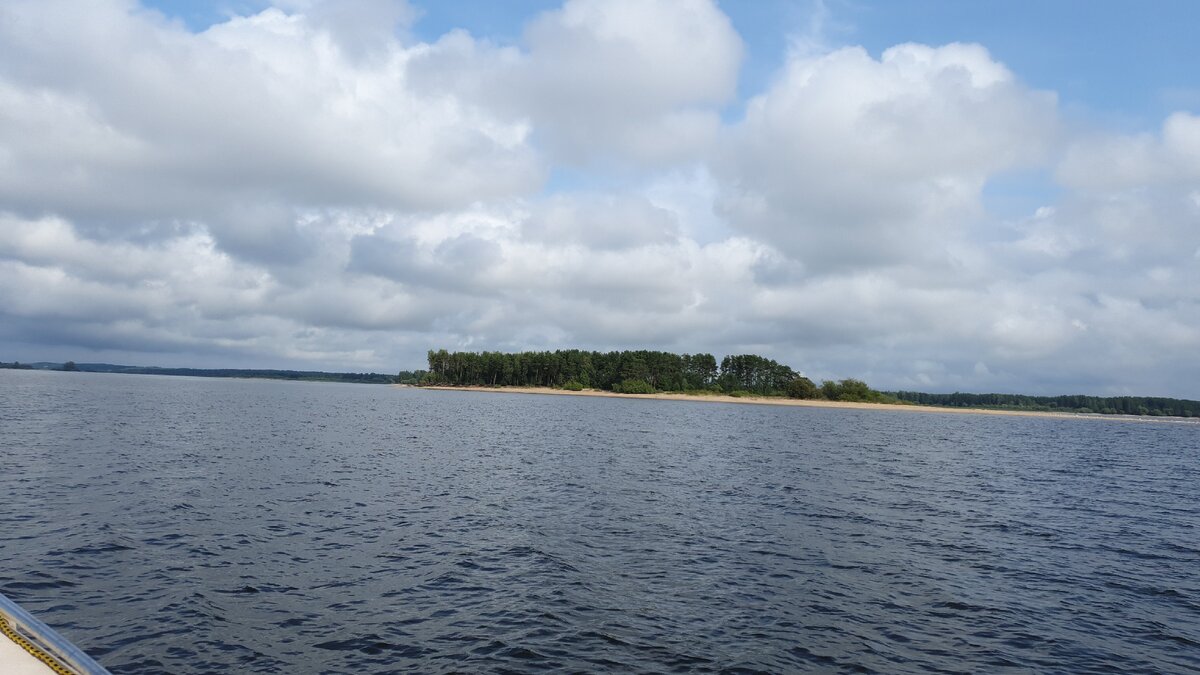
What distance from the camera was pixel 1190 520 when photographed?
46594mm

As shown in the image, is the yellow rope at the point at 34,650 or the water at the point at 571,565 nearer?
the yellow rope at the point at 34,650

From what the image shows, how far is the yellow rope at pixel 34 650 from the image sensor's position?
12.0 meters

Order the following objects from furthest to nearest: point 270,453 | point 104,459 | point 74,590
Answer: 1. point 270,453
2. point 104,459
3. point 74,590

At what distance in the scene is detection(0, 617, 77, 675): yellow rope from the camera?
1200 cm

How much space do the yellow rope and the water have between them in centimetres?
431

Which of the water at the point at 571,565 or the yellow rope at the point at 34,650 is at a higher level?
the yellow rope at the point at 34,650

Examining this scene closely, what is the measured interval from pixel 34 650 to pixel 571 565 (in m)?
18.2

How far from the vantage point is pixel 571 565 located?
27.6m

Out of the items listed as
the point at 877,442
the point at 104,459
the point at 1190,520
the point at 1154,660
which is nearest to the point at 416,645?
the point at 1154,660

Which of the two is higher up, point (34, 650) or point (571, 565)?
point (34, 650)

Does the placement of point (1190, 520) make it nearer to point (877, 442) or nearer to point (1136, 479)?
point (1136, 479)

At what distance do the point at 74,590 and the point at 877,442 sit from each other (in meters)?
102

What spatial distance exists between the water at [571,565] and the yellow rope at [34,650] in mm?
4314

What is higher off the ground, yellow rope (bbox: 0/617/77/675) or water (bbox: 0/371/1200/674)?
yellow rope (bbox: 0/617/77/675)
